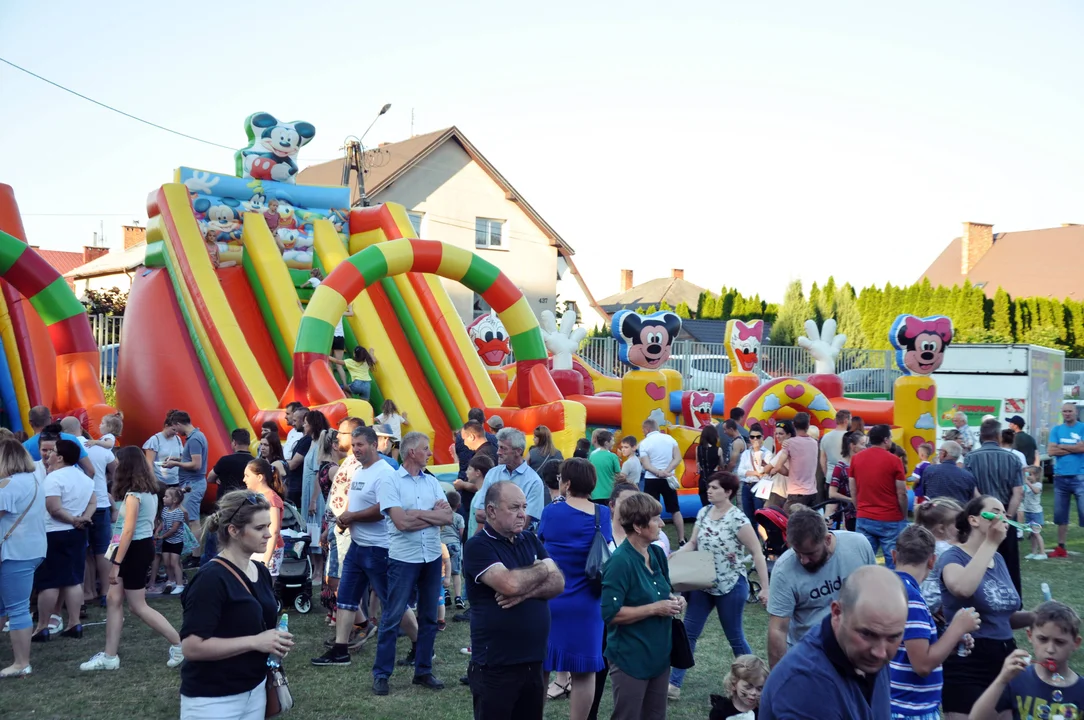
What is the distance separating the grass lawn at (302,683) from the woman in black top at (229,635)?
2.20 meters

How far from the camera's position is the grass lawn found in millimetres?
5742

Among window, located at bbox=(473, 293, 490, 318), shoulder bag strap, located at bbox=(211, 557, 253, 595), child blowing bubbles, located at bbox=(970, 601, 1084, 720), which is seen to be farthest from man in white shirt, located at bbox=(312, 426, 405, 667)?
window, located at bbox=(473, 293, 490, 318)

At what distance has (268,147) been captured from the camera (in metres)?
14.2

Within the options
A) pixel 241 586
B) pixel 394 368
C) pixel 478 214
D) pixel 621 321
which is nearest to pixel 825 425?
pixel 621 321

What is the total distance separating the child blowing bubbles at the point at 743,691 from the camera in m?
4.11

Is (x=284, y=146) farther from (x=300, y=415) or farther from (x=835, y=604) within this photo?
(x=835, y=604)

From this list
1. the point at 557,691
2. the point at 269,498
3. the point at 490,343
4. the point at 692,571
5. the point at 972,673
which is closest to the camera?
the point at 972,673

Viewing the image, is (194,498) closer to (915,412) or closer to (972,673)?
(972,673)

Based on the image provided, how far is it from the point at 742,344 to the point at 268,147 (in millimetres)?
7663

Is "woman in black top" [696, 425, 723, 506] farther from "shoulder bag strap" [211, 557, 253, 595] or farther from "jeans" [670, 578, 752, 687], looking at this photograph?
"shoulder bag strap" [211, 557, 253, 595]

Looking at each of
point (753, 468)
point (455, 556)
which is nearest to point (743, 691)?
point (455, 556)

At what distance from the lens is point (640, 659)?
4.41 metres

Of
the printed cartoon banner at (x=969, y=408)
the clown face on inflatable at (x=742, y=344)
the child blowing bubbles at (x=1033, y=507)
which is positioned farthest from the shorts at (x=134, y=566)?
the printed cartoon banner at (x=969, y=408)

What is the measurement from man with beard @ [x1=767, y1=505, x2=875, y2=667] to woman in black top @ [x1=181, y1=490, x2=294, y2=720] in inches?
83.5
